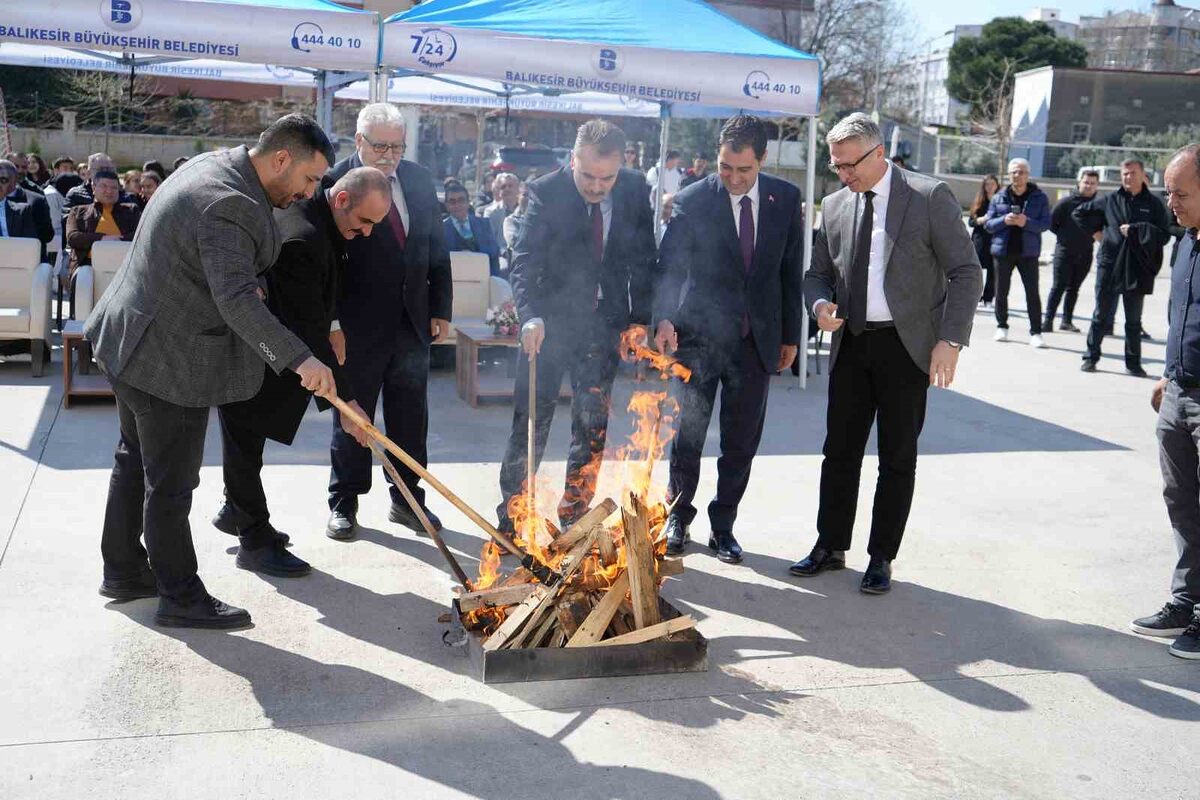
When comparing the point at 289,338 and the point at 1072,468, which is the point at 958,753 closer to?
the point at 289,338

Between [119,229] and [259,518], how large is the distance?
21.1 ft

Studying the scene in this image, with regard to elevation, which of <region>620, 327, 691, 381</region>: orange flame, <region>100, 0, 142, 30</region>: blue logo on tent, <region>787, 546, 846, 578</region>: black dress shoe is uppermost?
<region>100, 0, 142, 30</region>: blue logo on tent

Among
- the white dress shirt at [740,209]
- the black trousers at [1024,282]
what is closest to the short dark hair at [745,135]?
the white dress shirt at [740,209]

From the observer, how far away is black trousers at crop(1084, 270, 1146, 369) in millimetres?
10766

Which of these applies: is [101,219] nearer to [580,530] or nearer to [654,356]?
[654,356]

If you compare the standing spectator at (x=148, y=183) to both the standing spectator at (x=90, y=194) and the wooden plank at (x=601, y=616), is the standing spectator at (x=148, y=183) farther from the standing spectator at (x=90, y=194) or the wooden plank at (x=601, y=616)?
the wooden plank at (x=601, y=616)

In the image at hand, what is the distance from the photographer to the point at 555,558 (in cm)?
449

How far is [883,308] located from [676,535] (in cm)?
151

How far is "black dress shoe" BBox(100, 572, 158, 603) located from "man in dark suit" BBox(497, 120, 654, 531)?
5.33ft

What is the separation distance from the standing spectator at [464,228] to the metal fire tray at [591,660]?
7082mm

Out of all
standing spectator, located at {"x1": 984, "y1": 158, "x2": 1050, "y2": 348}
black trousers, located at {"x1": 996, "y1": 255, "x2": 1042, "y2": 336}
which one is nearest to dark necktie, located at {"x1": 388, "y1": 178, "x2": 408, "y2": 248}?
standing spectator, located at {"x1": 984, "y1": 158, "x2": 1050, "y2": 348}

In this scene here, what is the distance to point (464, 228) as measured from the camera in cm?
1089

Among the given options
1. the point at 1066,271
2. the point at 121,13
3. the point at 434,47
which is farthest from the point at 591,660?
the point at 1066,271

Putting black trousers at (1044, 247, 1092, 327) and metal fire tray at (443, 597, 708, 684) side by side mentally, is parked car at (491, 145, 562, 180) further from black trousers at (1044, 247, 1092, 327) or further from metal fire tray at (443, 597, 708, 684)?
metal fire tray at (443, 597, 708, 684)
